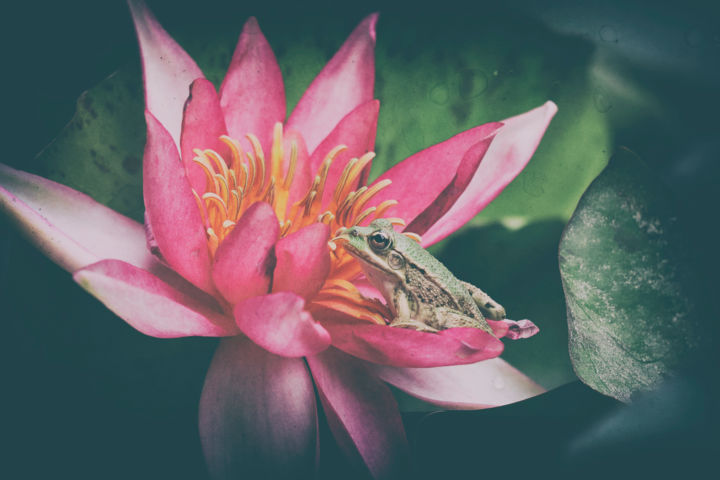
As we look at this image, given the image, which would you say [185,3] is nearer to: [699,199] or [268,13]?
[268,13]

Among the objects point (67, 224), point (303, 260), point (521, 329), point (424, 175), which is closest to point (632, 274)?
point (521, 329)

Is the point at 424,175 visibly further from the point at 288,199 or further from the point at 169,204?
the point at 169,204

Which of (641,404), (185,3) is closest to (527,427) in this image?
(641,404)

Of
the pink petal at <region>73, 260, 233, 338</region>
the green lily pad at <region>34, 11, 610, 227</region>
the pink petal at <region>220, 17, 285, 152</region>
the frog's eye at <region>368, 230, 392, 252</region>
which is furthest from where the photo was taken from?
the green lily pad at <region>34, 11, 610, 227</region>

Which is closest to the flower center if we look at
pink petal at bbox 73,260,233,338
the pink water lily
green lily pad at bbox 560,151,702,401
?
the pink water lily

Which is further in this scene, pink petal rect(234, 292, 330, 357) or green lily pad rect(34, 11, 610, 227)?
green lily pad rect(34, 11, 610, 227)

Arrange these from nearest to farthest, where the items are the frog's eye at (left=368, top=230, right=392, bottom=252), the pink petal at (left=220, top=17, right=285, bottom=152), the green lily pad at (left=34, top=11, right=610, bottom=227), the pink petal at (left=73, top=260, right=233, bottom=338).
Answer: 1. the pink petal at (left=73, top=260, right=233, bottom=338)
2. the frog's eye at (left=368, top=230, right=392, bottom=252)
3. the pink petal at (left=220, top=17, right=285, bottom=152)
4. the green lily pad at (left=34, top=11, right=610, bottom=227)

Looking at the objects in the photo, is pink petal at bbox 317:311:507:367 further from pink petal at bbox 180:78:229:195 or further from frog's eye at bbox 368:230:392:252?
pink petal at bbox 180:78:229:195
